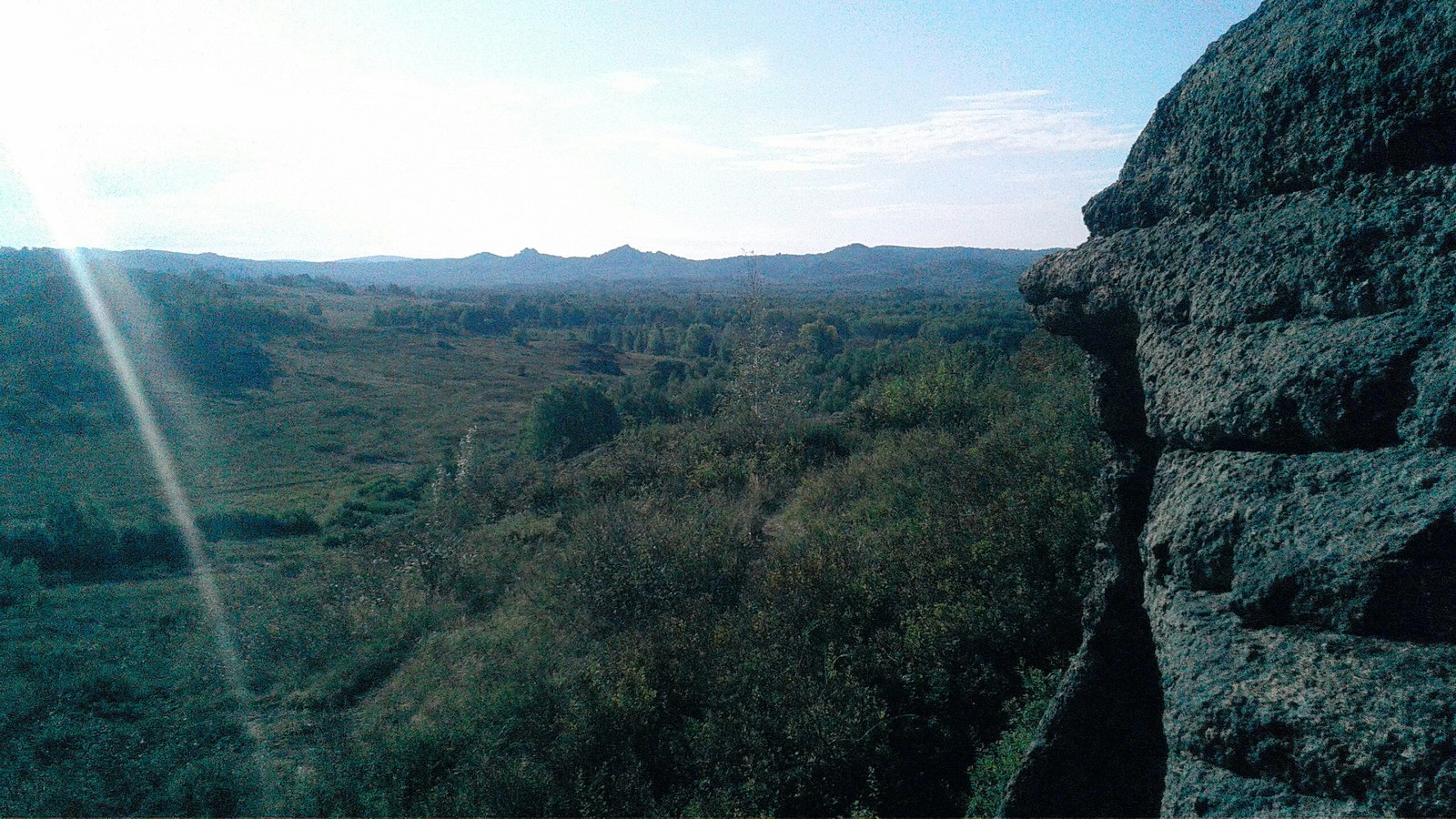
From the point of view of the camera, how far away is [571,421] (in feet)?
73.5

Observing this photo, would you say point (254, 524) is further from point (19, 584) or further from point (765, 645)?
point (765, 645)

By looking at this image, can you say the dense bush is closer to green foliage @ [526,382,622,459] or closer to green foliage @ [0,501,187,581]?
green foliage @ [0,501,187,581]

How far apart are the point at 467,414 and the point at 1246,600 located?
40723mm

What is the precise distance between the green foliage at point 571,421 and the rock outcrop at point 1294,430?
752 inches

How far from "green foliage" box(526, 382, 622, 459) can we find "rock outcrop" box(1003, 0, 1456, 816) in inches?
752

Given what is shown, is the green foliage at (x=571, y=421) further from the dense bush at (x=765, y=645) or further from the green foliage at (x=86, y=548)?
the dense bush at (x=765, y=645)

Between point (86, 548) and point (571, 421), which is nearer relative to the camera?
point (86, 548)

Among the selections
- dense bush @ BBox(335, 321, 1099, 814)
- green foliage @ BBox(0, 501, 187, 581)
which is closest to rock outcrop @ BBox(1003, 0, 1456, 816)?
dense bush @ BBox(335, 321, 1099, 814)

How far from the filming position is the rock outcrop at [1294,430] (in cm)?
183

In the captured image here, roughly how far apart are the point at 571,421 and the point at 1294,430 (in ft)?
69.2

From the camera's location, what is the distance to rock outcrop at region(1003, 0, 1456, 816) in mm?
1831

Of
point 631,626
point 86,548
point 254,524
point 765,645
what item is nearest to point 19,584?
point 86,548

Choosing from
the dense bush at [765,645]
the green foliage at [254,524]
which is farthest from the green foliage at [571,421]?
the dense bush at [765,645]

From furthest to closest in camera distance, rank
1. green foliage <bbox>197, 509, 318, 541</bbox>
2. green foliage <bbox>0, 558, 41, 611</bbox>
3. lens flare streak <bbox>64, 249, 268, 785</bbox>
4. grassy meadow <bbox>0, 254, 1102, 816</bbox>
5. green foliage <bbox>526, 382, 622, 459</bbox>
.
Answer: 1. green foliage <bbox>526, 382, 622, 459</bbox>
2. green foliage <bbox>197, 509, 318, 541</bbox>
3. green foliage <bbox>0, 558, 41, 611</bbox>
4. lens flare streak <bbox>64, 249, 268, 785</bbox>
5. grassy meadow <bbox>0, 254, 1102, 816</bbox>
